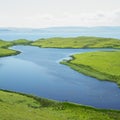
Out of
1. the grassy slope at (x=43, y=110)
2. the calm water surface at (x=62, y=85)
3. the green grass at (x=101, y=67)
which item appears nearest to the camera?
the grassy slope at (x=43, y=110)

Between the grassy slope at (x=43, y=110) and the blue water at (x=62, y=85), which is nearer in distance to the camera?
the grassy slope at (x=43, y=110)

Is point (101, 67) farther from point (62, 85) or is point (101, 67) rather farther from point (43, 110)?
point (43, 110)

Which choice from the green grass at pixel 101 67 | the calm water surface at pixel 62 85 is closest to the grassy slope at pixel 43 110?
the calm water surface at pixel 62 85

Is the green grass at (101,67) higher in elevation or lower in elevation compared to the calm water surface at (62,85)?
higher

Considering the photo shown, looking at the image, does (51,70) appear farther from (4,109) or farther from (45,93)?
(4,109)

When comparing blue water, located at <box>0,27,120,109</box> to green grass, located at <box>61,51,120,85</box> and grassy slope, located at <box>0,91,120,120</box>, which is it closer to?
green grass, located at <box>61,51,120,85</box>

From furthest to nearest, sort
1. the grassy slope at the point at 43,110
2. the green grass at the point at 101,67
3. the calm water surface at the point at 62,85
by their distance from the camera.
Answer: the green grass at the point at 101,67 < the calm water surface at the point at 62,85 < the grassy slope at the point at 43,110

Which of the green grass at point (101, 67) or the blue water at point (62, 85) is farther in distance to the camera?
the green grass at point (101, 67)

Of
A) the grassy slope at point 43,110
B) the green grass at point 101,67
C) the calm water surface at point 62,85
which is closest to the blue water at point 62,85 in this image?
the calm water surface at point 62,85

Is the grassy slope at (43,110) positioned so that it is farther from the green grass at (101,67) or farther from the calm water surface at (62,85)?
the green grass at (101,67)
